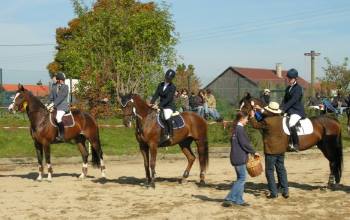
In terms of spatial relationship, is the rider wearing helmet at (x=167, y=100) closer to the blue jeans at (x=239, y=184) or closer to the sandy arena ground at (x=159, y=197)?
the sandy arena ground at (x=159, y=197)

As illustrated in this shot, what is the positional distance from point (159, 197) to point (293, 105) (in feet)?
11.4

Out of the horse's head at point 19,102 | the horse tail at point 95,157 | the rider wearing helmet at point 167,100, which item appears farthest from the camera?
the horse tail at point 95,157

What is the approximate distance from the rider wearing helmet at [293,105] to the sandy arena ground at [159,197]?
3.99 ft

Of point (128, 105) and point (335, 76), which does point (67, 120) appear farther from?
point (335, 76)

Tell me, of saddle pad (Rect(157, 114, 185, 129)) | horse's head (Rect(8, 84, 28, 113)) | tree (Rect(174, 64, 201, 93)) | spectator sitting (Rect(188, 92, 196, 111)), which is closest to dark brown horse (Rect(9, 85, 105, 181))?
horse's head (Rect(8, 84, 28, 113))

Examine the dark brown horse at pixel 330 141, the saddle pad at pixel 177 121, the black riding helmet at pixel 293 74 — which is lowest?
the dark brown horse at pixel 330 141

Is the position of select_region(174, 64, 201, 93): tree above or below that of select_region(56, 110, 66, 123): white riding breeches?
above

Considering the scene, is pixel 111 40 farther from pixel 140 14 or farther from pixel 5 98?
pixel 5 98

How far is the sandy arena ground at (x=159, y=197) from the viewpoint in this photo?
970cm

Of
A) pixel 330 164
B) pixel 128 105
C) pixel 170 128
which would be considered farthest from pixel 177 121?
pixel 330 164

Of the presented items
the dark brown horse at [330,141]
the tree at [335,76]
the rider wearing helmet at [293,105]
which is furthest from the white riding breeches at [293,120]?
the tree at [335,76]

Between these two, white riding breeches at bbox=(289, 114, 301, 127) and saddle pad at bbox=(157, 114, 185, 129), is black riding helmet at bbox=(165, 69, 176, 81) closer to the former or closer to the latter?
saddle pad at bbox=(157, 114, 185, 129)

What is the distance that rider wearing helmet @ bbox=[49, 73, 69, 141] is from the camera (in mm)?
13758

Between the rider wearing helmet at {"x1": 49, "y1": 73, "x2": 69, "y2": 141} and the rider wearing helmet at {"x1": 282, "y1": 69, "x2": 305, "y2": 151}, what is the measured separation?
559 cm
